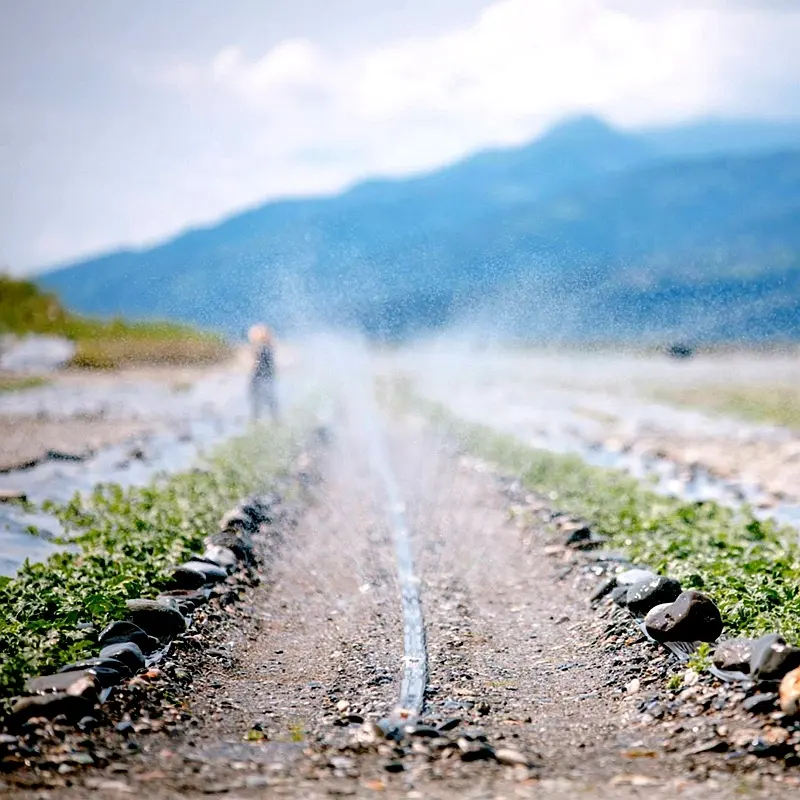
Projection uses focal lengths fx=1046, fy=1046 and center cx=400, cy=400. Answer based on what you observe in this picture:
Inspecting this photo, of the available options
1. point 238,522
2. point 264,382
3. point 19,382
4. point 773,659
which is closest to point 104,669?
point 773,659

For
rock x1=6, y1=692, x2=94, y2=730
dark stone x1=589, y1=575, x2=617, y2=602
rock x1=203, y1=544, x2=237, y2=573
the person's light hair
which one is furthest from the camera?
the person's light hair

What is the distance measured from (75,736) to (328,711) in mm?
1578

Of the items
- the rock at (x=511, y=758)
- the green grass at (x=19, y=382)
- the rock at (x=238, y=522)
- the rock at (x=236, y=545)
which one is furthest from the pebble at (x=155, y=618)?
the green grass at (x=19, y=382)

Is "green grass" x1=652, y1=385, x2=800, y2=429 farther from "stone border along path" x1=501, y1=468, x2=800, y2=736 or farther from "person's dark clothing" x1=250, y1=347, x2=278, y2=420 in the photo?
"stone border along path" x1=501, y1=468, x2=800, y2=736

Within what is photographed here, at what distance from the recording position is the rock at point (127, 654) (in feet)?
22.3

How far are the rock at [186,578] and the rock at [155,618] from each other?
0.96 metres

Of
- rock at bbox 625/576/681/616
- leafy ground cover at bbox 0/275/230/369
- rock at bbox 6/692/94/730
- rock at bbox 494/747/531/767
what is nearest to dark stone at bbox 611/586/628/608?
rock at bbox 625/576/681/616

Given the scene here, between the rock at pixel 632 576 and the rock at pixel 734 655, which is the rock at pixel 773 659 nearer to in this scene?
the rock at pixel 734 655

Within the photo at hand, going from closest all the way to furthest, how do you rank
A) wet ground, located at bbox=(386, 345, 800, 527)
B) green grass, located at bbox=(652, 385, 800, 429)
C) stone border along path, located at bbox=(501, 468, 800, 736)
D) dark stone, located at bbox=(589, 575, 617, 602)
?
stone border along path, located at bbox=(501, 468, 800, 736) → dark stone, located at bbox=(589, 575, 617, 602) → wet ground, located at bbox=(386, 345, 800, 527) → green grass, located at bbox=(652, 385, 800, 429)

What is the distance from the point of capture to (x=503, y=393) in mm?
36938

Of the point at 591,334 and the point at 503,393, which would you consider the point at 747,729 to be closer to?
the point at 503,393

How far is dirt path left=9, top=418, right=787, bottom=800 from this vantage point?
537cm

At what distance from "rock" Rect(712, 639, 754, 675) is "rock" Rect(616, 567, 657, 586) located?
73.3 inches

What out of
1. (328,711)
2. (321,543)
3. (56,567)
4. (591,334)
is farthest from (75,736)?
(591,334)
